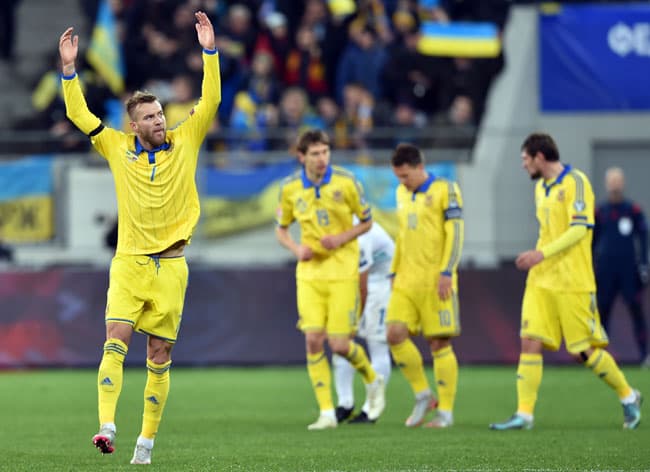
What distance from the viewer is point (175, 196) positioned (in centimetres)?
966

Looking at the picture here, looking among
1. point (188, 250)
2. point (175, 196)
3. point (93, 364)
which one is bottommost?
point (93, 364)

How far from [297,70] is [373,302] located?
863 centimetres

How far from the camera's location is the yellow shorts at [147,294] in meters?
9.39

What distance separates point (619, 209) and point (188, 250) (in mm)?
5658

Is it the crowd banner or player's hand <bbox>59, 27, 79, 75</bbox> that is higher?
Answer: the crowd banner

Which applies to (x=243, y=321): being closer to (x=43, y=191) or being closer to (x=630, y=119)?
(x=43, y=191)

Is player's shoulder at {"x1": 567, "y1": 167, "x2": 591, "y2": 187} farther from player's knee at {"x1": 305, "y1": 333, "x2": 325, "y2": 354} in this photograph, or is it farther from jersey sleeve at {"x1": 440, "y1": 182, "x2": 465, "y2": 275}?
player's knee at {"x1": 305, "y1": 333, "x2": 325, "y2": 354}

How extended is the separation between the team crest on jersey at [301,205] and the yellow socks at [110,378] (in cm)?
376

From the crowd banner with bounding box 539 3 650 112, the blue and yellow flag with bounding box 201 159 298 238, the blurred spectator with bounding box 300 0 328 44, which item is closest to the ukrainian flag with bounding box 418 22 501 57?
the crowd banner with bounding box 539 3 650 112

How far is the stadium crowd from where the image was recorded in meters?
20.9

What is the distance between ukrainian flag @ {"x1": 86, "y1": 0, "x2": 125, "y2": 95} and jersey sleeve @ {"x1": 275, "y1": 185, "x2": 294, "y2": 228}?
9540 mm

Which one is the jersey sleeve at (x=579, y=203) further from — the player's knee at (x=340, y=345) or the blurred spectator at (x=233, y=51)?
the blurred spectator at (x=233, y=51)

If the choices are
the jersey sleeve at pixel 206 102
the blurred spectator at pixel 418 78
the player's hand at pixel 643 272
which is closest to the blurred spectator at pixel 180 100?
the blurred spectator at pixel 418 78

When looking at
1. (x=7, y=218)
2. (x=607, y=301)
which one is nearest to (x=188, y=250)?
(x=7, y=218)
